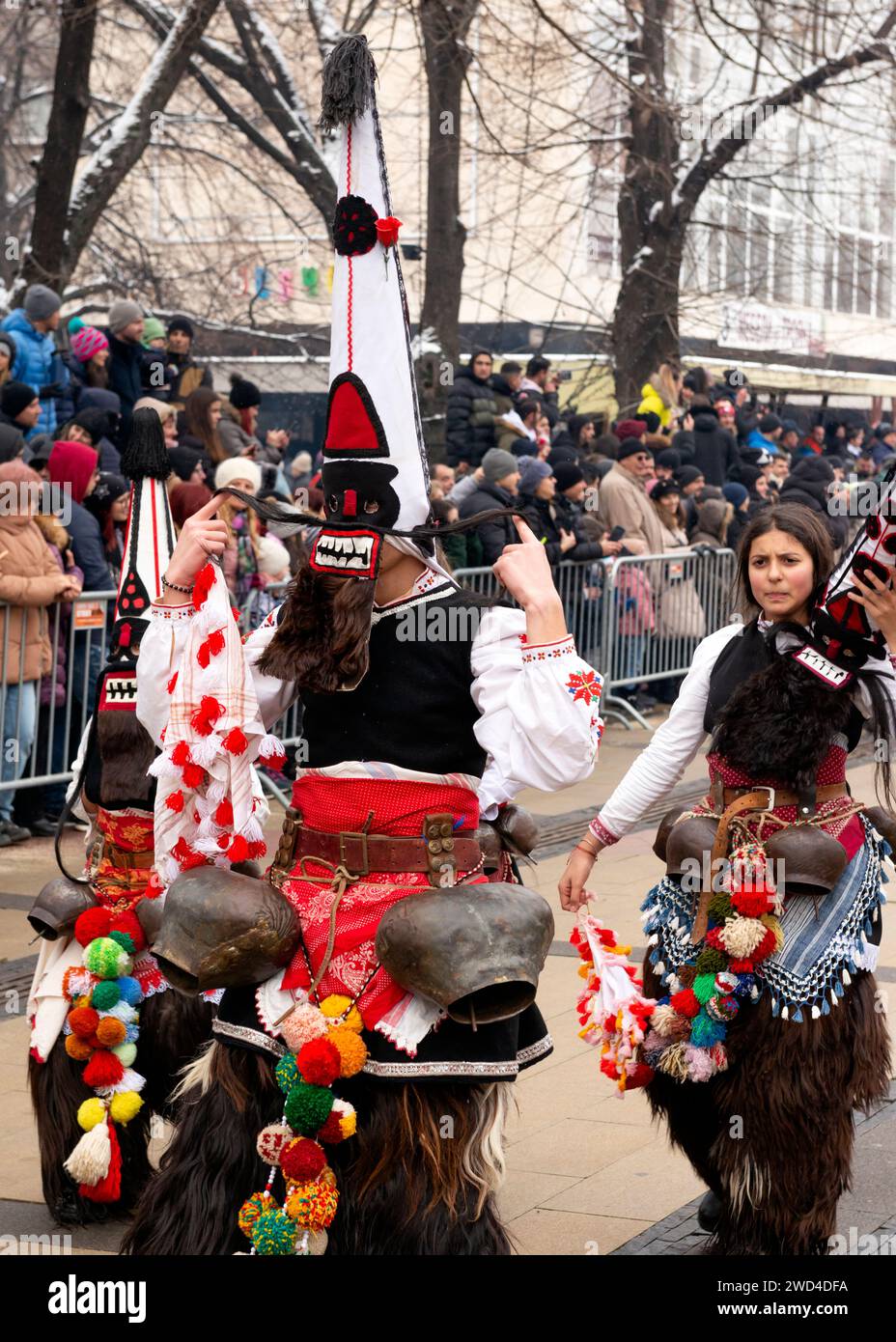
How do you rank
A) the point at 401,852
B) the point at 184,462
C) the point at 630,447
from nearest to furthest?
the point at 401,852 → the point at 184,462 → the point at 630,447

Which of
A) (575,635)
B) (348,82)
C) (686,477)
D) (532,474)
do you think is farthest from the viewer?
(686,477)

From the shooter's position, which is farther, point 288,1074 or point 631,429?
point 631,429

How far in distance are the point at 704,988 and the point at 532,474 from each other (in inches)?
320

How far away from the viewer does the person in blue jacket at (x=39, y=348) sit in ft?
36.9

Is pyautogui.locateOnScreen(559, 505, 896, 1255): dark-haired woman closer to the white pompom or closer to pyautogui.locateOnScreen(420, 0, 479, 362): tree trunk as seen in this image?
the white pompom

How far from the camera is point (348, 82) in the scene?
4043 mm

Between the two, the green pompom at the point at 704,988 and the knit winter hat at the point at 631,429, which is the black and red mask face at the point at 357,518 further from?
the knit winter hat at the point at 631,429

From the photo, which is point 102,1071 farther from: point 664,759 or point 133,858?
point 664,759

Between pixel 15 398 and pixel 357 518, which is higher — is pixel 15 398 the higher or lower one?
the higher one

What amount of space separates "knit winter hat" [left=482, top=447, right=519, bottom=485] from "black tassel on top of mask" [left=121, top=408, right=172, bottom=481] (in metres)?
6.74

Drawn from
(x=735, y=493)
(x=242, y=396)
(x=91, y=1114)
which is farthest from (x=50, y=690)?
(x=735, y=493)
